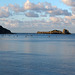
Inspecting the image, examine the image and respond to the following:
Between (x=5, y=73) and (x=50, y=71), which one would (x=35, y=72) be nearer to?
(x=50, y=71)

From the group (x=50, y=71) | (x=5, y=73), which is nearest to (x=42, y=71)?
(x=50, y=71)

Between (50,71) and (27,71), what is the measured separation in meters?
2.67

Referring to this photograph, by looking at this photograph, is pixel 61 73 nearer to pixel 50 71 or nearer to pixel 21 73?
pixel 50 71

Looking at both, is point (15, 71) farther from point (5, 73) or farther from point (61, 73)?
point (61, 73)

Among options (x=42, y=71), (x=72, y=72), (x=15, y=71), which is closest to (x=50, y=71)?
(x=42, y=71)

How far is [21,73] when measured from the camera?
63.1 feet

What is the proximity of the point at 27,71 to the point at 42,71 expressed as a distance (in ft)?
5.71

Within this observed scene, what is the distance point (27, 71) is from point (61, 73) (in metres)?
3.91

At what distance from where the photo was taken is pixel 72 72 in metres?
19.8

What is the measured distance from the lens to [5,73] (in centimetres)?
1930

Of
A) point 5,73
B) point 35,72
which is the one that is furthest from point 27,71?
point 5,73

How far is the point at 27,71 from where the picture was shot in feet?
65.8

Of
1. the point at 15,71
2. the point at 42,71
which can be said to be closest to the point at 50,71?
the point at 42,71

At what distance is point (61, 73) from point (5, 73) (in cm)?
624
